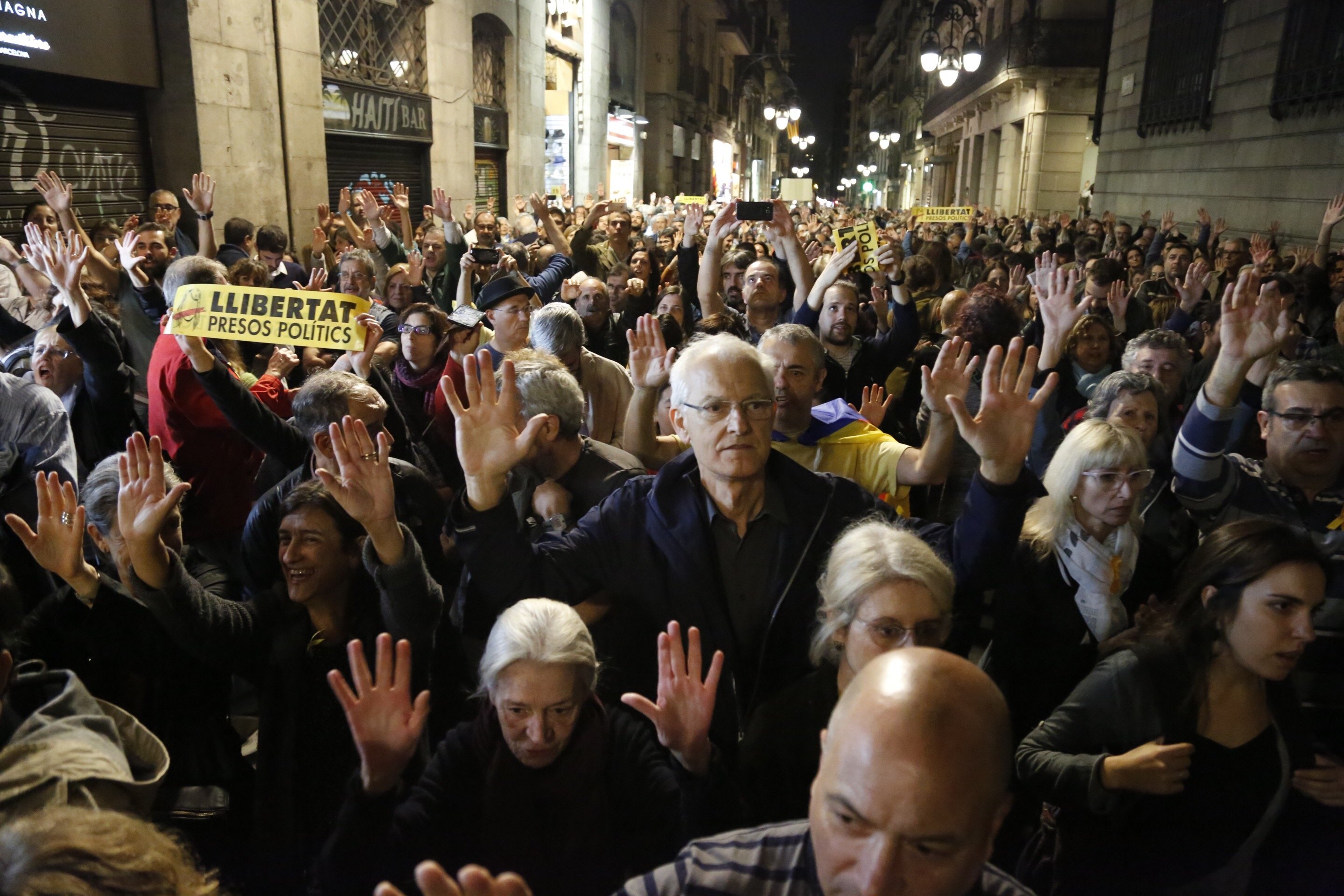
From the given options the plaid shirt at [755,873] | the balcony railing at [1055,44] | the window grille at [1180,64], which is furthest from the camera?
the balcony railing at [1055,44]

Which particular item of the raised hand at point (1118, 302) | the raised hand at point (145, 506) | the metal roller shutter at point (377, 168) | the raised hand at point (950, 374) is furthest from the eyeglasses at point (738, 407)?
the metal roller shutter at point (377, 168)

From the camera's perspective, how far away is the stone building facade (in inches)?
431

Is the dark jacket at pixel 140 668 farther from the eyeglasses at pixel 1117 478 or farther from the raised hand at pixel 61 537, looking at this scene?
the eyeglasses at pixel 1117 478

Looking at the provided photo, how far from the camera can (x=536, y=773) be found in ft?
7.01

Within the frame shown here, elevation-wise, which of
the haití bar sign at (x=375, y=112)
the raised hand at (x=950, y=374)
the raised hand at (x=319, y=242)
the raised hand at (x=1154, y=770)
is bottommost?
the raised hand at (x=1154, y=770)

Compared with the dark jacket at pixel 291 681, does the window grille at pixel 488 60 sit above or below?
above

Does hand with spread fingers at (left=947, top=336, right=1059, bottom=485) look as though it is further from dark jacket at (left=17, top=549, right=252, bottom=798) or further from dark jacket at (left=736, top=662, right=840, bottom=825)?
dark jacket at (left=17, top=549, right=252, bottom=798)

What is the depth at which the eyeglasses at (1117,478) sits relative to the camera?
2861 millimetres

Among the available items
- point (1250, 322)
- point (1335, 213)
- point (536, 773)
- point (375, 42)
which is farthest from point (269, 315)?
point (375, 42)

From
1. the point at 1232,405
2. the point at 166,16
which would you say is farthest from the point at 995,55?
the point at 1232,405

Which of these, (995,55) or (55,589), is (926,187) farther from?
(55,589)

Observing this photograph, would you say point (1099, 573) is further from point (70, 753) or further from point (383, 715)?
→ point (70, 753)

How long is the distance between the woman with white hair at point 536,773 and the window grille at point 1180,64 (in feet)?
52.6

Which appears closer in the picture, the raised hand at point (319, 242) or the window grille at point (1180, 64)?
the raised hand at point (319, 242)
